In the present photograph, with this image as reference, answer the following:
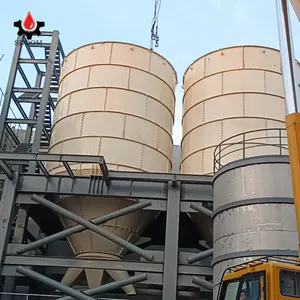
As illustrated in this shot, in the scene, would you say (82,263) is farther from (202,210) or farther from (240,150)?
(240,150)

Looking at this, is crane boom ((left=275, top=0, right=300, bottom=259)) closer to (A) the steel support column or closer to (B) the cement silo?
(B) the cement silo

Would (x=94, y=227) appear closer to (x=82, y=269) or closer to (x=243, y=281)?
(x=82, y=269)

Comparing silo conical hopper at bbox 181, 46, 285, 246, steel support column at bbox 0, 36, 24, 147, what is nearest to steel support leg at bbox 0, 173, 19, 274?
steel support column at bbox 0, 36, 24, 147

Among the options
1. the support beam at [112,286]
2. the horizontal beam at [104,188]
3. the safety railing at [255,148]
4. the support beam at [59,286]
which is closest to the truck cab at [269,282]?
the support beam at [112,286]

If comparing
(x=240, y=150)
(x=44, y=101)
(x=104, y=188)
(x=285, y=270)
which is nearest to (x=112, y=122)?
(x=104, y=188)

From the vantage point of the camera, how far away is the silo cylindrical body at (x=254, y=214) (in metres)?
9.27

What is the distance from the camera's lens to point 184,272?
11805mm

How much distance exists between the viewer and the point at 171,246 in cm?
1196

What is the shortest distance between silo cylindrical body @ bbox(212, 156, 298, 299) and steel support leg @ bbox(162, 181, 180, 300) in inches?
65.0

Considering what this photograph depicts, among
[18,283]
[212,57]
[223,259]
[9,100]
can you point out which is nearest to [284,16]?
[223,259]

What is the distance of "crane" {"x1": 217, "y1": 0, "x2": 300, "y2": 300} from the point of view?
5875mm

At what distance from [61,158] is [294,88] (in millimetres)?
7161

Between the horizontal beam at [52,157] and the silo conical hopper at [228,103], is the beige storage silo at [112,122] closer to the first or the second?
the silo conical hopper at [228,103]

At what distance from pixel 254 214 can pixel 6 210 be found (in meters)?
6.54
